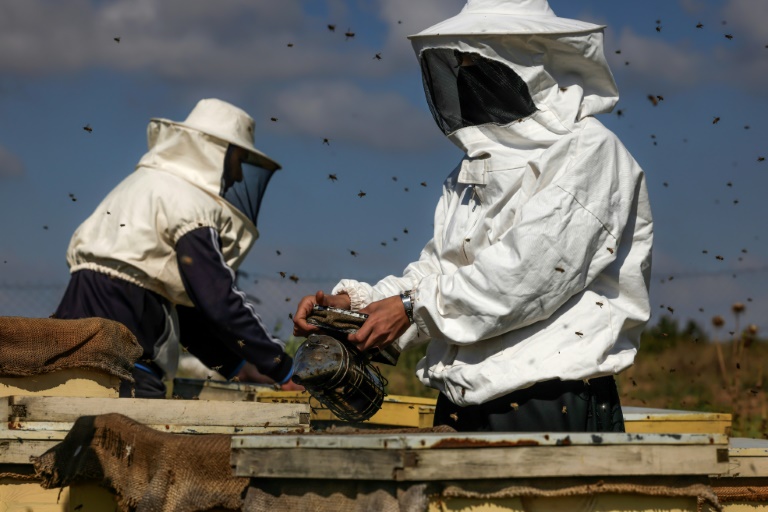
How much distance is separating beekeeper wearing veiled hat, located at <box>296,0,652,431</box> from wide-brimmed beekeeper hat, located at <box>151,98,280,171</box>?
3012 millimetres

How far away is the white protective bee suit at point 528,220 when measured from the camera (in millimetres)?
2682

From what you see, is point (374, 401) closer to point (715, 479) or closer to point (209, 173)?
point (715, 479)

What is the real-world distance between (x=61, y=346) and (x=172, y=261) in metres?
1.75

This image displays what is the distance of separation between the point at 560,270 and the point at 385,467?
2.80 ft

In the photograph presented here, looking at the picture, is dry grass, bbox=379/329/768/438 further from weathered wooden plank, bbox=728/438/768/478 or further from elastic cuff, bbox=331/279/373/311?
elastic cuff, bbox=331/279/373/311

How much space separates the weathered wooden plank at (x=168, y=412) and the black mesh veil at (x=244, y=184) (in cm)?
276

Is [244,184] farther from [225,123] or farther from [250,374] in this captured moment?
[250,374]

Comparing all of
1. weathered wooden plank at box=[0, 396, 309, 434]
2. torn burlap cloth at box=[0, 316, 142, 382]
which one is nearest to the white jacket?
torn burlap cloth at box=[0, 316, 142, 382]

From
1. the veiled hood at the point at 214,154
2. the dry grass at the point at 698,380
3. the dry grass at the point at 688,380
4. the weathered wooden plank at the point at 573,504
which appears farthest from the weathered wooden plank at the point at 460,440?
the dry grass at the point at 698,380

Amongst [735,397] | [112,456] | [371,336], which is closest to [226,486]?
[112,456]

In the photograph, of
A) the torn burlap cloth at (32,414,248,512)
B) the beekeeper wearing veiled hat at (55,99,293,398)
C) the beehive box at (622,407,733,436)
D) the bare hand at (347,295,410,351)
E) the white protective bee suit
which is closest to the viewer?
the torn burlap cloth at (32,414,248,512)

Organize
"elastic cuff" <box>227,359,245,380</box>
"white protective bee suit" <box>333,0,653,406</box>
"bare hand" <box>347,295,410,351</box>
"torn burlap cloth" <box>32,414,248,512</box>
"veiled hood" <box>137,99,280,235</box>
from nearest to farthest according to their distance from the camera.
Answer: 1. "torn burlap cloth" <box>32,414,248,512</box>
2. "white protective bee suit" <box>333,0,653,406</box>
3. "bare hand" <box>347,295,410,351</box>
4. "veiled hood" <box>137,99,280,235</box>
5. "elastic cuff" <box>227,359,245,380</box>

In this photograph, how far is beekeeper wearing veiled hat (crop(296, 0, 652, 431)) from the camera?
8.81 ft

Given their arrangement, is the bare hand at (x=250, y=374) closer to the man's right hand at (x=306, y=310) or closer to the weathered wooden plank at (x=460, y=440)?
the man's right hand at (x=306, y=310)
